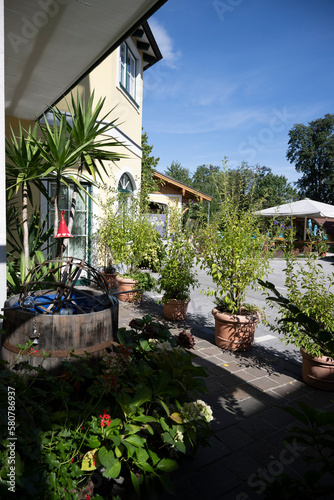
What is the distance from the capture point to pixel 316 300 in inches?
122

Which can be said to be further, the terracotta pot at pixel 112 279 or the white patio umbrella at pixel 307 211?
the white patio umbrella at pixel 307 211

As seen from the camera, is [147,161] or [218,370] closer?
[218,370]

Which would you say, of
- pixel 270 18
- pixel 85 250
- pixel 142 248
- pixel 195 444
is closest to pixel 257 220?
pixel 270 18

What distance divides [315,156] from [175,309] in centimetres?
4134

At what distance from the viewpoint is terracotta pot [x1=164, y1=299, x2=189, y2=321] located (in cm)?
518

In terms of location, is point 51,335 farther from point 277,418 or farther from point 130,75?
point 130,75

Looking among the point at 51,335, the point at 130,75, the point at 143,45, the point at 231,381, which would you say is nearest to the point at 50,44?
the point at 51,335

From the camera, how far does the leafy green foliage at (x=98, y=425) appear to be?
1372 millimetres

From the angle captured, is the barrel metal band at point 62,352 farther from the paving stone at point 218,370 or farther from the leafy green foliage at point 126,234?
the leafy green foliage at point 126,234

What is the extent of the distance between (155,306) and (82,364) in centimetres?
438

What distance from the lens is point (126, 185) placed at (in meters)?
8.98

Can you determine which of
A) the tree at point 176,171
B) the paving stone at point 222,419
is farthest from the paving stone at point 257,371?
the tree at point 176,171

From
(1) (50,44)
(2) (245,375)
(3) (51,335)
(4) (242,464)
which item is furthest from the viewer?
(1) (50,44)

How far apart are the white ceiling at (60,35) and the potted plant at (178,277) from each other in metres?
2.92
